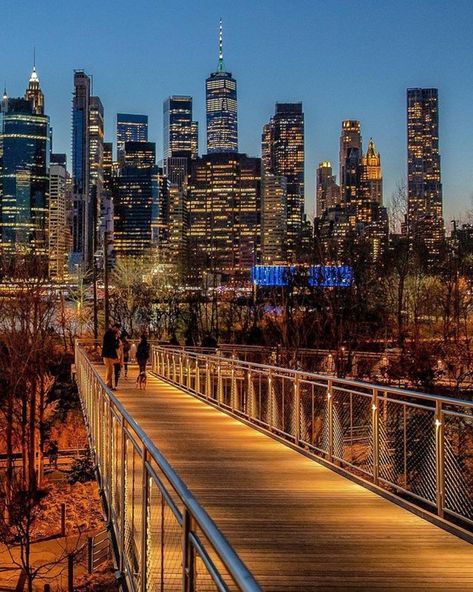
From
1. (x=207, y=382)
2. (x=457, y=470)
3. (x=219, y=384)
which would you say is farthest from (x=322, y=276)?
(x=457, y=470)

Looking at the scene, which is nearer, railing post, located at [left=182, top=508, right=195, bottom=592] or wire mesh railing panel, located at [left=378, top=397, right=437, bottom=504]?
railing post, located at [left=182, top=508, right=195, bottom=592]

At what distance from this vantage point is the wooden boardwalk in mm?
6648

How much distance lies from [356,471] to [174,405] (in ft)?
37.0

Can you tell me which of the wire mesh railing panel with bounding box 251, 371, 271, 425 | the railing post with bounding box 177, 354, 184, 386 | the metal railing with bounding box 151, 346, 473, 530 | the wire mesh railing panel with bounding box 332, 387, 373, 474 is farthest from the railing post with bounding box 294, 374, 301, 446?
the railing post with bounding box 177, 354, 184, 386

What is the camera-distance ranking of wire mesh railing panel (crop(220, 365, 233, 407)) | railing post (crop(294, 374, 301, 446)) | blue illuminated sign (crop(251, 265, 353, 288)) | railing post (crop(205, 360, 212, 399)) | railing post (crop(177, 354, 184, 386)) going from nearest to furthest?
1. railing post (crop(294, 374, 301, 446))
2. wire mesh railing panel (crop(220, 365, 233, 407))
3. railing post (crop(205, 360, 212, 399))
4. railing post (crop(177, 354, 184, 386))
5. blue illuminated sign (crop(251, 265, 353, 288))

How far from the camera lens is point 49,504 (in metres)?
38.1

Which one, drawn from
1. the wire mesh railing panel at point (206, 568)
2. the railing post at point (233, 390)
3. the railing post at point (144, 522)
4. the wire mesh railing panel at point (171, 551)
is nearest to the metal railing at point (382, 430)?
the railing post at point (233, 390)

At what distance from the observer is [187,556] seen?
11.9 feet

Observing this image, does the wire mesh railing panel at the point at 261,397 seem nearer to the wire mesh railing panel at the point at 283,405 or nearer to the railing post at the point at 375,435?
the wire mesh railing panel at the point at 283,405

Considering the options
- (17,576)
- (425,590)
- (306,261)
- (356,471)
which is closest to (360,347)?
(306,261)

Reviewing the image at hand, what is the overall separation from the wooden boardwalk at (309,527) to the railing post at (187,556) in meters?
2.78

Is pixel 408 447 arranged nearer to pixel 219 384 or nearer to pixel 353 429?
pixel 353 429

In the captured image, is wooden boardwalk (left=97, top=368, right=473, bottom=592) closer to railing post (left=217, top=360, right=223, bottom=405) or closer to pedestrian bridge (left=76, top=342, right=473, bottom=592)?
pedestrian bridge (left=76, top=342, right=473, bottom=592)

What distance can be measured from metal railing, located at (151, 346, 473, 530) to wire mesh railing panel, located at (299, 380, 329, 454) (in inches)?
0.6
